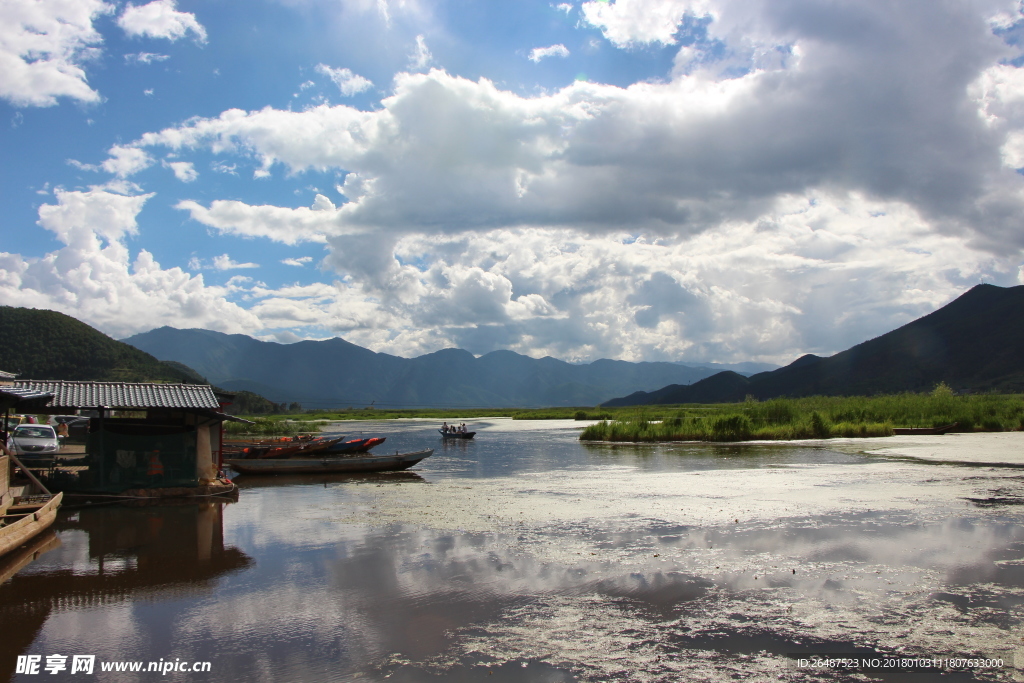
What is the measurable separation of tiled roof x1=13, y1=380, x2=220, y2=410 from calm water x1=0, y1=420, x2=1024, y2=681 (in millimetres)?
3479

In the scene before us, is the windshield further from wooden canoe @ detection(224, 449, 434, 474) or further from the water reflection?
the water reflection

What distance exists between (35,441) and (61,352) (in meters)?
123

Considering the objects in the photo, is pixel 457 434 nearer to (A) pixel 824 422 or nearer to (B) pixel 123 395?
(A) pixel 824 422

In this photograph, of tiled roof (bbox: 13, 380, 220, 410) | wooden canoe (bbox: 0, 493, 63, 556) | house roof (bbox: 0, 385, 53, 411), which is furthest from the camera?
tiled roof (bbox: 13, 380, 220, 410)

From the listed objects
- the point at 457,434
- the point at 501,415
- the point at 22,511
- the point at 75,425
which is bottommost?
the point at 501,415

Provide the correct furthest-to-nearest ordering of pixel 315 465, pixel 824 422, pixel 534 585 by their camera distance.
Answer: pixel 824 422 → pixel 315 465 → pixel 534 585

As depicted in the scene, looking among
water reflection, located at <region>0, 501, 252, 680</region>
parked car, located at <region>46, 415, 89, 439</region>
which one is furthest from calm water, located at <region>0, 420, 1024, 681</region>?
parked car, located at <region>46, 415, 89, 439</region>

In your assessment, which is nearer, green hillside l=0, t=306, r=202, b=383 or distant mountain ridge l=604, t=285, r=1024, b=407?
green hillside l=0, t=306, r=202, b=383

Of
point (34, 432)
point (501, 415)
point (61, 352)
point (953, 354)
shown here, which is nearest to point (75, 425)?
point (34, 432)

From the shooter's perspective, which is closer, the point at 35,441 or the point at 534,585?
the point at 534,585

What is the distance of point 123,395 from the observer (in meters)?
21.6

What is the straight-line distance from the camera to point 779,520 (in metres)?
16.4

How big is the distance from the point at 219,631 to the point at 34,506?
38.1 feet

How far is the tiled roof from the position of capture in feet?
67.3
